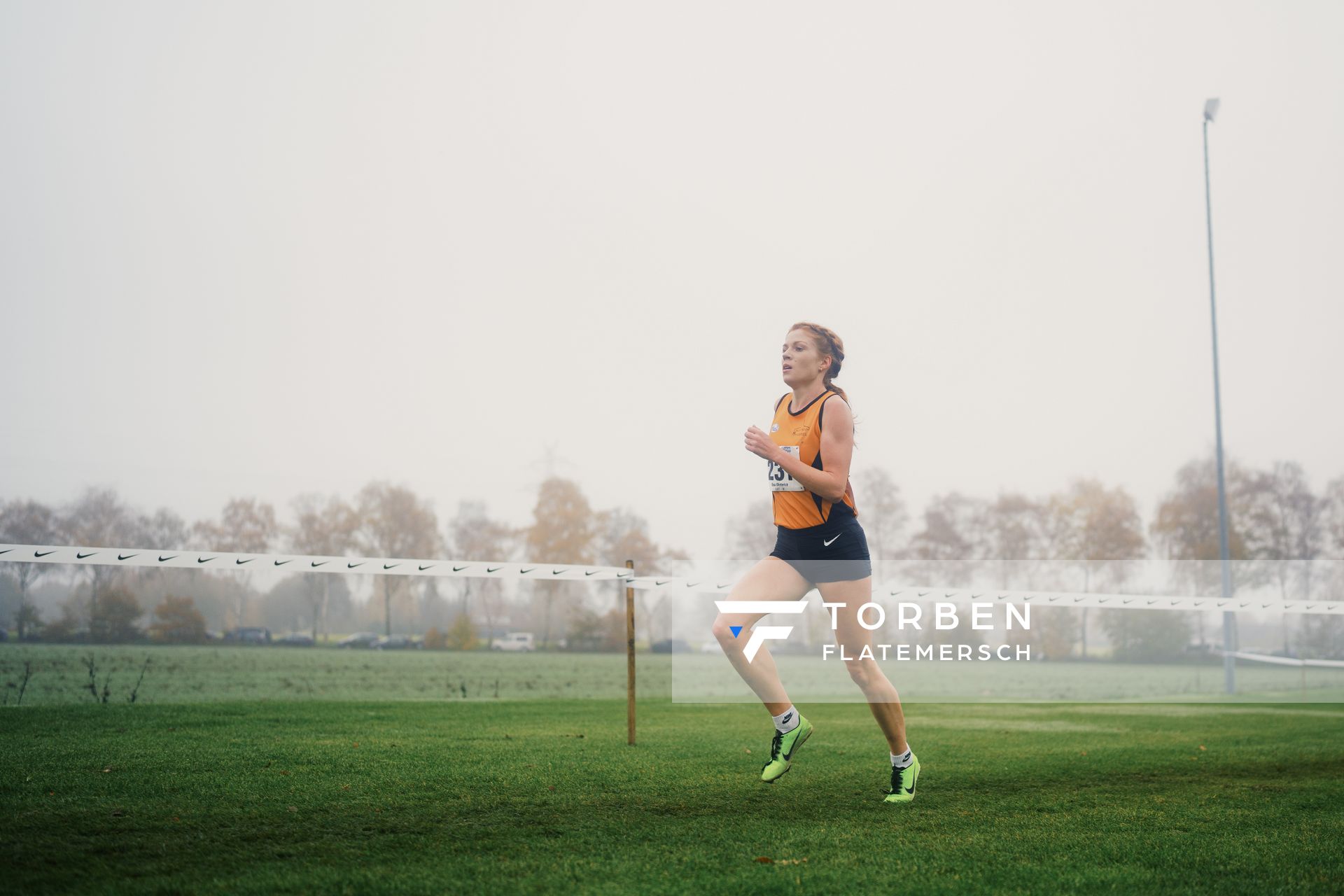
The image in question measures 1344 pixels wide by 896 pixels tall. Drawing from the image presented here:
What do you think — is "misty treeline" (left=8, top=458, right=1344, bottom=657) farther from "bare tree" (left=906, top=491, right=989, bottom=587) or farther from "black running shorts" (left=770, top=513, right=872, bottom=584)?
"black running shorts" (left=770, top=513, right=872, bottom=584)

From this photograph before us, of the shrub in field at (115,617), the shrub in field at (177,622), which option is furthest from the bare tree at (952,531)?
the shrub in field at (115,617)

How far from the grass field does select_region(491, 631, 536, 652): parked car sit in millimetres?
24891

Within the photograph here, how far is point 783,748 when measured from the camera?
18.7ft

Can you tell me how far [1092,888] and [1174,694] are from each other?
17366 mm

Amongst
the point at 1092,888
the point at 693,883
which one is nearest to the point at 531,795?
the point at 693,883

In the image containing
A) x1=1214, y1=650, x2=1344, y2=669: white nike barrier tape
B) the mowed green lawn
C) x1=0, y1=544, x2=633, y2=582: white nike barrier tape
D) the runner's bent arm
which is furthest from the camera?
x1=1214, y1=650, x2=1344, y2=669: white nike barrier tape

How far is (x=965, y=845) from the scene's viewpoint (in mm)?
4340

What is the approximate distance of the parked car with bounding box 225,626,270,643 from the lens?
25281 mm

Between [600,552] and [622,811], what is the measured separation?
40.0 meters

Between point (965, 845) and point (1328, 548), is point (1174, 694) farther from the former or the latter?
point (1328, 548)

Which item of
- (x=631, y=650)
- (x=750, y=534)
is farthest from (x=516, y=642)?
(x=631, y=650)

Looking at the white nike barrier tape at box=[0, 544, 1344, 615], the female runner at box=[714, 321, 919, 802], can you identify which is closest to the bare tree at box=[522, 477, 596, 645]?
the white nike barrier tape at box=[0, 544, 1344, 615]

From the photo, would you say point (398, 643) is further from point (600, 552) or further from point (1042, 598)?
point (1042, 598)

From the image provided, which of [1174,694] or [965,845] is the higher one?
[965,845]
